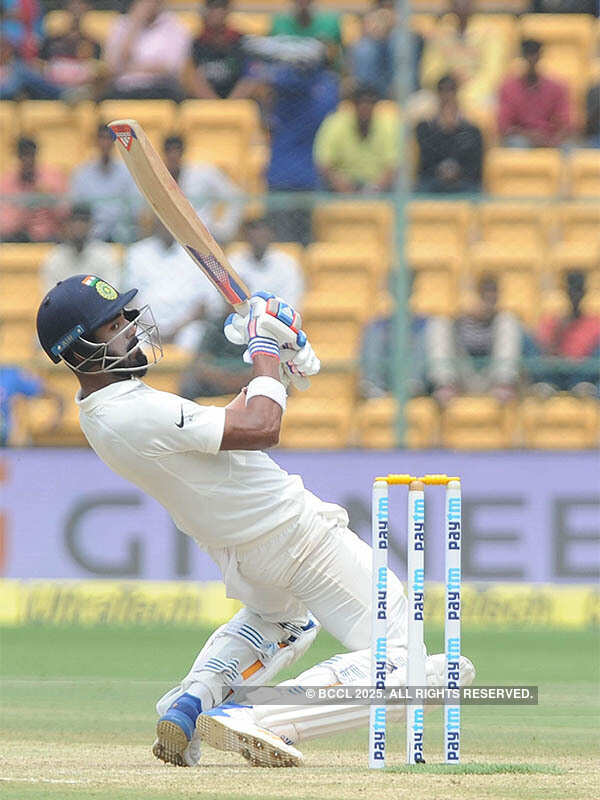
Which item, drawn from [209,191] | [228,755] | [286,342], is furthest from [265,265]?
[286,342]

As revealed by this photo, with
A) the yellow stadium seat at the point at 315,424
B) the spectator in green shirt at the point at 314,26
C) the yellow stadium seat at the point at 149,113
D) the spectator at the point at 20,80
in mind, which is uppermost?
the spectator in green shirt at the point at 314,26

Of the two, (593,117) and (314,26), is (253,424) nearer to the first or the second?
(314,26)

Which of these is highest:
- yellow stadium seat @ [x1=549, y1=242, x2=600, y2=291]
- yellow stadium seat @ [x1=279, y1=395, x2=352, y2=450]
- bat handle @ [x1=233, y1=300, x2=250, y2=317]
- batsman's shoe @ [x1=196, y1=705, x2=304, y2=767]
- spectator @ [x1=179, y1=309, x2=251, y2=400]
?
bat handle @ [x1=233, y1=300, x2=250, y2=317]

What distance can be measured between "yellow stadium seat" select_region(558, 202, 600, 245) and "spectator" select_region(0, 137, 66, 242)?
11.0ft

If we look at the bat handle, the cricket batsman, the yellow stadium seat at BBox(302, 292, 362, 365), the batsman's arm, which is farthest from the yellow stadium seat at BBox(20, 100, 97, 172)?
the batsman's arm

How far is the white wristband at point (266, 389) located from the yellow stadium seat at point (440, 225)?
664cm

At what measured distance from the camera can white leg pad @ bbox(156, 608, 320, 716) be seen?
533 centimetres

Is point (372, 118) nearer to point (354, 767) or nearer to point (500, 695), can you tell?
point (500, 695)

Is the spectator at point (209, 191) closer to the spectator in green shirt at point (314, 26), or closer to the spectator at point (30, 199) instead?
the spectator at point (30, 199)

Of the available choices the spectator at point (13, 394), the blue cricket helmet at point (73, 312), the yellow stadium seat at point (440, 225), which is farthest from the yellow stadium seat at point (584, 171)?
the blue cricket helmet at point (73, 312)

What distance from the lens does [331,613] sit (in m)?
5.32

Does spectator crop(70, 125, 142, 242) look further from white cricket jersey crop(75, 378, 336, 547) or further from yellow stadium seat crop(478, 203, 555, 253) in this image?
white cricket jersey crop(75, 378, 336, 547)

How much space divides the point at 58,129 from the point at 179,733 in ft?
27.6

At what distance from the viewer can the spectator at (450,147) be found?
38.4ft
